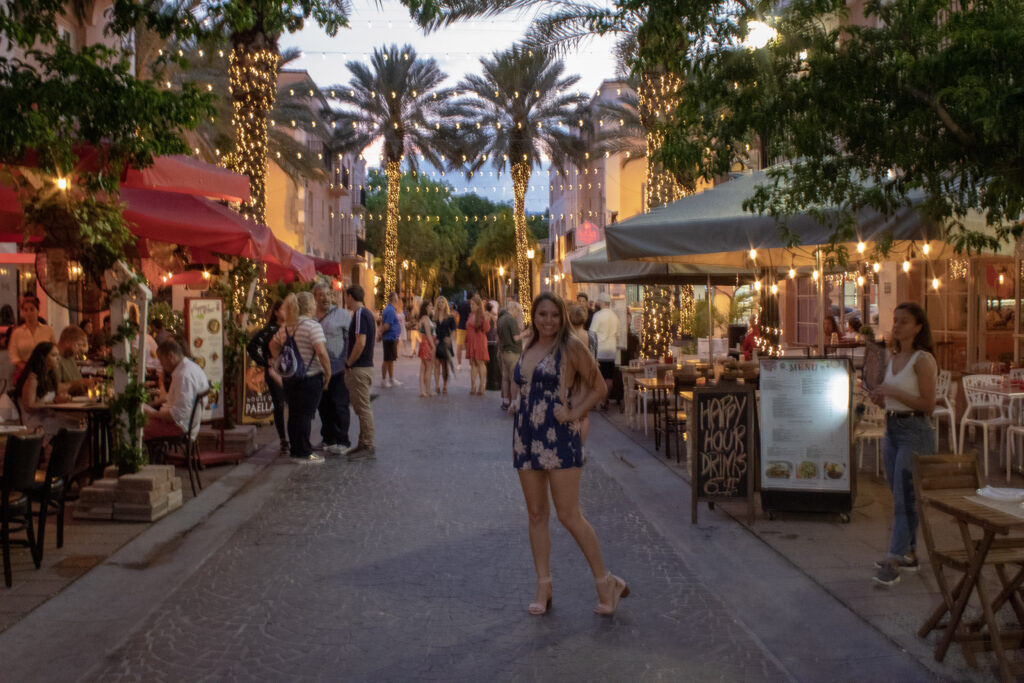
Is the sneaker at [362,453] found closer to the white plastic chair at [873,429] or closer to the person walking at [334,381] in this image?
the person walking at [334,381]

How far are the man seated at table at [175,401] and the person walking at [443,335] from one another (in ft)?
33.9

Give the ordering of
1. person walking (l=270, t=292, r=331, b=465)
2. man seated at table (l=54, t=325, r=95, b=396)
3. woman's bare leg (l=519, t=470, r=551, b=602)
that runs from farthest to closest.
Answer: person walking (l=270, t=292, r=331, b=465) → man seated at table (l=54, t=325, r=95, b=396) → woman's bare leg (l=519, t=470, r=551, b=602)

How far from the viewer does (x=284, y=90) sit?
31.8 metres

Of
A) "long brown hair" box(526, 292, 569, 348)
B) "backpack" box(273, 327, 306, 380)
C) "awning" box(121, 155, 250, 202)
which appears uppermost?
"awning" box(121, 155, 250, 202)

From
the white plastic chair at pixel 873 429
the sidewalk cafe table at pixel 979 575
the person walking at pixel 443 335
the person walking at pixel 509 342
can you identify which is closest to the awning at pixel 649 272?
the person walking at pixel 509 342

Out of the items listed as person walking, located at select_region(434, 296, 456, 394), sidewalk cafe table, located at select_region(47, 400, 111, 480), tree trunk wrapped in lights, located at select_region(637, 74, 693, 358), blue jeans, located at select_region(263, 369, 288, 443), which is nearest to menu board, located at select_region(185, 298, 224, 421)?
blue jeans, located at select_region(263, 369, 288, 443)

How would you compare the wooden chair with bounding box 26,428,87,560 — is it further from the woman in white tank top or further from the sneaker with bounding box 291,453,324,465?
the woman in white tank top

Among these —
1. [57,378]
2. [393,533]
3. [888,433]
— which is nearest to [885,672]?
[888,433]

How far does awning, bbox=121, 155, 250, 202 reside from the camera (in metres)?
9.09

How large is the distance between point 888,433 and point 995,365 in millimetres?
8102

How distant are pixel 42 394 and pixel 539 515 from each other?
5.98 metres

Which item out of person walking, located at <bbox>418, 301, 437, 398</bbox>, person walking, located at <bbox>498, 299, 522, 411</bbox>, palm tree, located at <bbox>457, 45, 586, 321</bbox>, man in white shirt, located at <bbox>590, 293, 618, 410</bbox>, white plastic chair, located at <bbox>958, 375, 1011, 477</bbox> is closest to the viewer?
white plastic chair, located at <bbox>958, 375, 1011, 477</bbox>

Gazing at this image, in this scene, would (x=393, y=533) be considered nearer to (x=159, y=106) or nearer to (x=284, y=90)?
(x=159, y=106)

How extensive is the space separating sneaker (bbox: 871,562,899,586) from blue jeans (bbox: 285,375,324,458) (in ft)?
22.2
